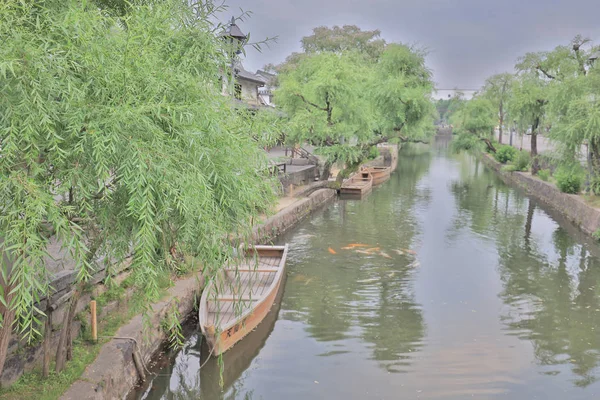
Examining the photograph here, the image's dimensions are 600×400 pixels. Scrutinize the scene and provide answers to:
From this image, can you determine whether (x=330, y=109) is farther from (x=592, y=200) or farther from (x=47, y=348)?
(x=47, y=348)

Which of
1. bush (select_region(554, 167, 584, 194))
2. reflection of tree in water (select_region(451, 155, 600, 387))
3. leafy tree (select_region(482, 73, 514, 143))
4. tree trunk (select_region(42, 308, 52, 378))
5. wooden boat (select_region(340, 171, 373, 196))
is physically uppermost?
leafy tree (select_region(482, 73, 514, 143))

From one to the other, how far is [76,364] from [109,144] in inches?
153

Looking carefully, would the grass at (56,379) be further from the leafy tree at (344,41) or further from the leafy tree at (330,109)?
the leafy tree at (344,41)

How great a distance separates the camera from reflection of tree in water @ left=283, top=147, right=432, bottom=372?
33.3 ft

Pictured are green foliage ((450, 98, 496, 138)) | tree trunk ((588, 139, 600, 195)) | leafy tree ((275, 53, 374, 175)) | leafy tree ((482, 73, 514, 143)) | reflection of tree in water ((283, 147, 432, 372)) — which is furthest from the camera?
leafy tree ((482, 73, 514, 143))

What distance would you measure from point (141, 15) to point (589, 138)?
57.6 ft

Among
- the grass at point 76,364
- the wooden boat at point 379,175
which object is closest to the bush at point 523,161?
the wooden boat at point 379,175

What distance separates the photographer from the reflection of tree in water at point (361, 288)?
400 inches

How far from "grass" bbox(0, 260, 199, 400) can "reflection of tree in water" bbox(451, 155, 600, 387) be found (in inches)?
270

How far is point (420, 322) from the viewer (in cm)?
1081

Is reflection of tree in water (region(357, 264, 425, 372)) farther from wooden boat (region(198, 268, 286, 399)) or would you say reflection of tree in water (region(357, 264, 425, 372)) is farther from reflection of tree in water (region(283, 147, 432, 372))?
wooden boat (region(198, 268, 286, 399))

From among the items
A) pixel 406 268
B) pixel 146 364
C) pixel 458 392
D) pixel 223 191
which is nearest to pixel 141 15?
pixel 223 191

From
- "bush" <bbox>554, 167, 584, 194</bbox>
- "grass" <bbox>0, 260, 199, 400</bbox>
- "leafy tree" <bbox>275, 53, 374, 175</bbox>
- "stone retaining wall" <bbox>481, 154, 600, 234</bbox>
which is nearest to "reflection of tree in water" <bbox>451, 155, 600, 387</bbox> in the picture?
"stone retaining wall" <bbox>481, 154, 600, 234</bbox>

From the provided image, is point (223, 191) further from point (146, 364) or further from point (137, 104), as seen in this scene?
point (146, 364)
